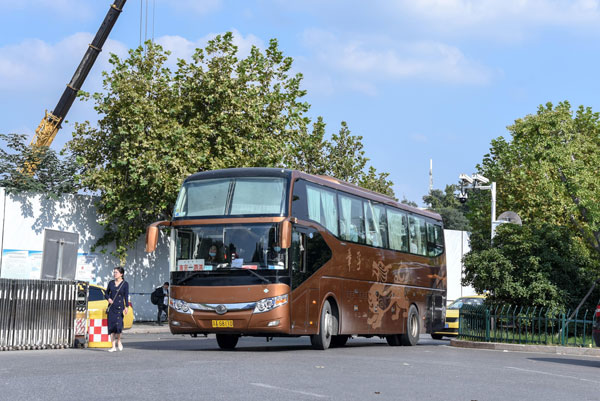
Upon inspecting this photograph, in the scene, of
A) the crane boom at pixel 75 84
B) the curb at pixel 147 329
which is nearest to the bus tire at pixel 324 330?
the curb at pixel 147 329

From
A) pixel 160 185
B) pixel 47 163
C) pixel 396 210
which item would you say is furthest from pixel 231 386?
pixel 47 163

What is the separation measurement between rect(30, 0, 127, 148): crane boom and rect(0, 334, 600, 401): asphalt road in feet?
66.4

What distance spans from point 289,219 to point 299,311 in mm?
1947

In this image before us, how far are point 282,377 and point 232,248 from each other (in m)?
6.04

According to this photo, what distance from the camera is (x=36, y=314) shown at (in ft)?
61.7

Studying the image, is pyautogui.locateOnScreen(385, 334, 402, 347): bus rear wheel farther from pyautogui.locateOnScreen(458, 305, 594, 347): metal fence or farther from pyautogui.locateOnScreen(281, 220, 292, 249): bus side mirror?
pyautogui.locateOnScreen(281, 220, 292, 249): bus side mirror

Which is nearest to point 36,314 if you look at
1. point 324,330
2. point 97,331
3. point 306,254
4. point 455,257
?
point 97,331

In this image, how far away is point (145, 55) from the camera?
1286 inches

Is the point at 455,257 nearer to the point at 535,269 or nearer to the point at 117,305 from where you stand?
the point at 535,269

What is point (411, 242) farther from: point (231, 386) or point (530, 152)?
point (231, 386)

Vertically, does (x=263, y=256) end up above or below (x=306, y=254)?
→ below

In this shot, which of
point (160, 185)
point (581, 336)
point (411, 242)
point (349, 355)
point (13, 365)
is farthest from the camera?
point (160, 185)

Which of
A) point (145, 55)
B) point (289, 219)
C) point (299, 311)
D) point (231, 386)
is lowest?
point (231, 386)

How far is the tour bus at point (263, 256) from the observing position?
17.6 meters
